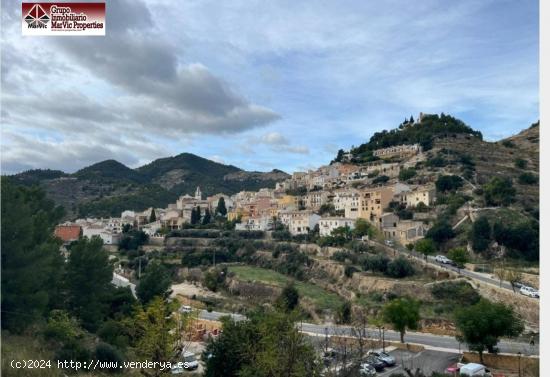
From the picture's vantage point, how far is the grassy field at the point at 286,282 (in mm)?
25047

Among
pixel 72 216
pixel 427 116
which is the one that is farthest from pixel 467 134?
pixel 72 216

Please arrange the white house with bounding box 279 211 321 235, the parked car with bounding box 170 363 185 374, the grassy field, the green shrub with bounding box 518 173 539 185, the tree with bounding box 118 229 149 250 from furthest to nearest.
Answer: the tree with bounding box 118 229 149 250, the white house with bounding box 279 211 321 235, the green shrub with bounding box 518 173 539 185, the grassy field, the parked car with bounding box 170 363 185 374

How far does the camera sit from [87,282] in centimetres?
1302

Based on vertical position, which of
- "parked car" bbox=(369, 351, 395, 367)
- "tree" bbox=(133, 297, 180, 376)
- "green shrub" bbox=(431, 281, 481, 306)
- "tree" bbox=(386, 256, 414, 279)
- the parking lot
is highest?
"tree" bbox=(133, 297, 180, 376)

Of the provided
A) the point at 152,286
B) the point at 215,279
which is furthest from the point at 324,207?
the point at 152,286

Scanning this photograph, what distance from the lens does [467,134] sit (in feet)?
183

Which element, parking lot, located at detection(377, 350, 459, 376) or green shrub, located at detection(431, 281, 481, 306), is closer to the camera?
parking lot, located at detection(377, 350, 459, 376)

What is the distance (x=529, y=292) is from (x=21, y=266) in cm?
2099

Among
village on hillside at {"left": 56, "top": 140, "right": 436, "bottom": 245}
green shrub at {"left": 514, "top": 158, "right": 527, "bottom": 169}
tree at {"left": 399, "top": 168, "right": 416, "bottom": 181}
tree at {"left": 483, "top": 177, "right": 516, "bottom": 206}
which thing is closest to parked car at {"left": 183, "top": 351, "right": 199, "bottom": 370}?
village on hillside at {"left": 56, "top": 140, "right": 436, "bottom": 245}

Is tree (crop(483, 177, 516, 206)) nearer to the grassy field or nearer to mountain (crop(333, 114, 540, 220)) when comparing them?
mountain (crop(333, 114, 540, 220))

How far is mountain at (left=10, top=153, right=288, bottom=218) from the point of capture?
67.0m
